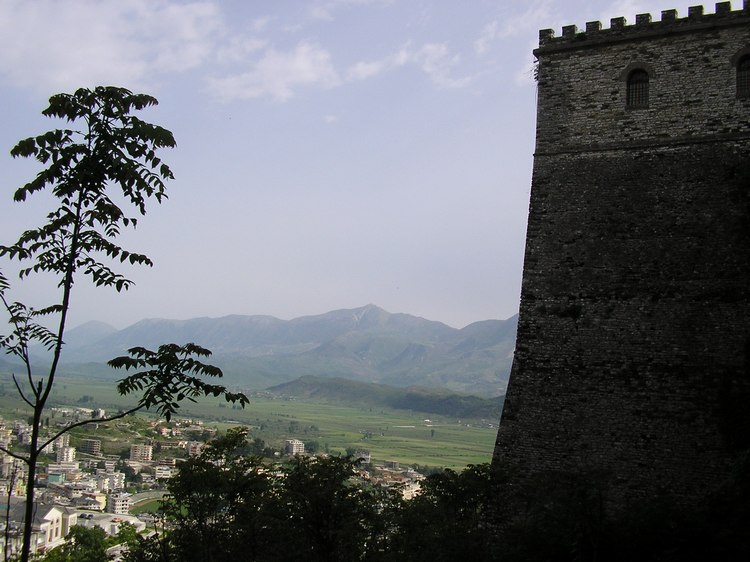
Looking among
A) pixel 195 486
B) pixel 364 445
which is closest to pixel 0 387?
pixel 364 445

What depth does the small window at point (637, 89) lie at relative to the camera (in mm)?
15805

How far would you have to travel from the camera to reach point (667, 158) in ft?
50.5

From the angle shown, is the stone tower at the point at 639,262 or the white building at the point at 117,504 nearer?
the stone tower at the point at 639,262

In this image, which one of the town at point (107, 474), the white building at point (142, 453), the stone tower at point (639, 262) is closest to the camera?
the stone tower at point (639, 262)

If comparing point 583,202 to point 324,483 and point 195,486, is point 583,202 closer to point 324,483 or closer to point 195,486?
point 324,483

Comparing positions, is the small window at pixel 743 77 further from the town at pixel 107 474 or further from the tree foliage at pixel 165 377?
the town at pixel 107 474

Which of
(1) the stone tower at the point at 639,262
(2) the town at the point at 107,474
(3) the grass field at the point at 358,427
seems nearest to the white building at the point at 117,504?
(2) the town at the point at 107,474

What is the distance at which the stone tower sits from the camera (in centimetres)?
1380

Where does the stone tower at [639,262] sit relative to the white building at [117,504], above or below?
above

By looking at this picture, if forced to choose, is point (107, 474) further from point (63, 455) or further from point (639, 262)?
point (639, 262)

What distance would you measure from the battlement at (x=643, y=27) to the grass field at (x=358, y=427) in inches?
2568

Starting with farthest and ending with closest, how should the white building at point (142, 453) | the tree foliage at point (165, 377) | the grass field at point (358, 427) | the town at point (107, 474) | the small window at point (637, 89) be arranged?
the grass field at point (358, 427)
the white building at point (142, 453)
the town at point (107, 474)
the small window at point (637, 89)
the tree foliage at point (165, 377)

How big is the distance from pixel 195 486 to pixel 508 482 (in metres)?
7.21

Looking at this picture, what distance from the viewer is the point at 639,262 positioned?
1505 centimetres
